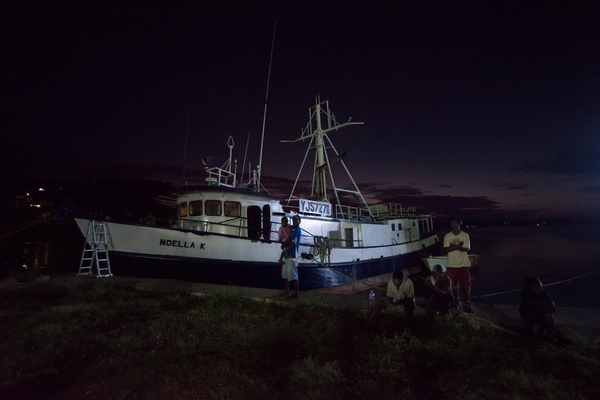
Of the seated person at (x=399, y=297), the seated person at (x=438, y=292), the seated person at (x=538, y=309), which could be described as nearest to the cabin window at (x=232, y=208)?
the seated person at (x=399, y=297)

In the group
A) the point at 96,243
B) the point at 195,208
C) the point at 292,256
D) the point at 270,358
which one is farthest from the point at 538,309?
the point at 96,243

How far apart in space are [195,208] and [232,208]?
1.35m

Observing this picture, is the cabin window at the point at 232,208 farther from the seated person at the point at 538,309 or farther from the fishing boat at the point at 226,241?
the seated person at the point at 538,309

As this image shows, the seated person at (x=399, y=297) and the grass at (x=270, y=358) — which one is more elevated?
the seated person at (x=399, y=297)

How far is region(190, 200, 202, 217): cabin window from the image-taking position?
1077 centimetres

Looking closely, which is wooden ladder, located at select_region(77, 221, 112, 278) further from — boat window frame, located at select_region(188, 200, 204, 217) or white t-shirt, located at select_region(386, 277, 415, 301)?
white t-shirt, located at select_region(386, 277, 415, 301)

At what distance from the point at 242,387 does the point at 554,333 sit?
4.41 metres

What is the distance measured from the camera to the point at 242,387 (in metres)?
3.01

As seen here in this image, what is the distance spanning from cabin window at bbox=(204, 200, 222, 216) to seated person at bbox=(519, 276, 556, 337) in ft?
29.5

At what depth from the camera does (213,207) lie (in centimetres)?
1077

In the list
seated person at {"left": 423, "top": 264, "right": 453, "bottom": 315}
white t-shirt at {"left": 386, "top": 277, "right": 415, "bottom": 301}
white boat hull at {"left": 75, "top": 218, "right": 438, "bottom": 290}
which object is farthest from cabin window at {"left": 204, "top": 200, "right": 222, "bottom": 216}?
seated person at {"left": 423, "top": 264, "right": 453, "bottom": 315}

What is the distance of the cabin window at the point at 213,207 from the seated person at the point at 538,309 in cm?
899

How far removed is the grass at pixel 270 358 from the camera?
9.87 feet

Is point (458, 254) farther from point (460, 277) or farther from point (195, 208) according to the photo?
point (195, 208)
